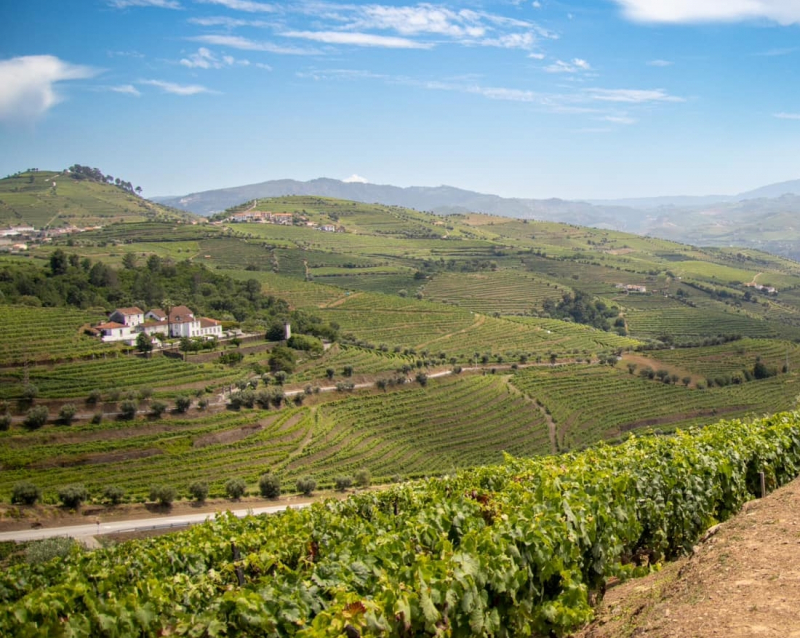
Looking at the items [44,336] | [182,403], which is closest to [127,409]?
[182,403]

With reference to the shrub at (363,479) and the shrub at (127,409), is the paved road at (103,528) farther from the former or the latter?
the shrub at (127,409)

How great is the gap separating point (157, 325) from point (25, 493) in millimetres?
27010

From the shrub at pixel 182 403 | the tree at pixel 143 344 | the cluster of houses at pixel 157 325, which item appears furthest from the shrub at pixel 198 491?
the cluster of houses at pixel 157 325

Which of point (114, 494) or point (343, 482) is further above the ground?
point (114, 494)

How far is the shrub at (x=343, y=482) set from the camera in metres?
33.0

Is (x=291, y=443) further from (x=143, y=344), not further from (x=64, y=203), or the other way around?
(x=64, y=203)

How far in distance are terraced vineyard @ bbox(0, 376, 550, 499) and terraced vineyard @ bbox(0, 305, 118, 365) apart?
8998 mm

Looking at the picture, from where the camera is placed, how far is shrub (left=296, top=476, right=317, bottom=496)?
3197 centimetres

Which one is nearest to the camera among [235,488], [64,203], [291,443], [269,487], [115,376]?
[235,488]

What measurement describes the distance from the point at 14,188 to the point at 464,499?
190 m

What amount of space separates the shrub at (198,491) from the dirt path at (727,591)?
24.8 m

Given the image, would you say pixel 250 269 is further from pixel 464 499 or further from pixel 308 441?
pixel 464 499

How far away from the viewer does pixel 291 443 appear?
3838 centimetres

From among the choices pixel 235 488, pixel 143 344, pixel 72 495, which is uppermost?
pixel 143 344
